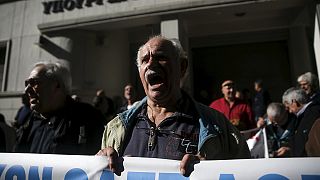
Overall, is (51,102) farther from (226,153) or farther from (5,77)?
(5,77)

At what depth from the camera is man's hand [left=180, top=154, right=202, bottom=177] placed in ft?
5.61

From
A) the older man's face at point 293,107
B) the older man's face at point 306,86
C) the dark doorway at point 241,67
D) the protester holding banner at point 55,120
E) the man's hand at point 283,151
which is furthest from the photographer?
the dark doorway at point 241,67

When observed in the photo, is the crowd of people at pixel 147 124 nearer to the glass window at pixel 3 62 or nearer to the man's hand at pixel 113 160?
the man's hand at pixel 113 160

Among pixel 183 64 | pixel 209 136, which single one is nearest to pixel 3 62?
pixel 183 64

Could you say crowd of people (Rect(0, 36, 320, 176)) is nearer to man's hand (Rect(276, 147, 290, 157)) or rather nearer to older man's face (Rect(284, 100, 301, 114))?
man's hand (Rect(276, 147, 290, 157))

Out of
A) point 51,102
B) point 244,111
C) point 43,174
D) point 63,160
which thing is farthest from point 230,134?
point 244,111

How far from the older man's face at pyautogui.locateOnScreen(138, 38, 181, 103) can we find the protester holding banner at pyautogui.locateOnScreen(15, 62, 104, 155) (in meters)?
0.76

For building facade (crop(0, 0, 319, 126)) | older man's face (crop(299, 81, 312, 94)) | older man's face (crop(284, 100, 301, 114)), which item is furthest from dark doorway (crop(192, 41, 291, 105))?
older man's face (crop(284, 100, 301, 114))

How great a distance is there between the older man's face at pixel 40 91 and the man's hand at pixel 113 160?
0.96m

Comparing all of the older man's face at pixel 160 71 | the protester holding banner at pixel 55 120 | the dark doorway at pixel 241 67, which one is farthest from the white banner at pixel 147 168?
the dark doorway at pixel 241 67

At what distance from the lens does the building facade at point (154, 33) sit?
8.36 metres

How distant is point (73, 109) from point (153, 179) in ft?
3.60

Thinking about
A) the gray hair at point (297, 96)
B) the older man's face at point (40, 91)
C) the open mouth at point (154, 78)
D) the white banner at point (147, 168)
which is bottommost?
the white banner at point (147, 168)

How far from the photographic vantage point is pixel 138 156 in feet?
6.22
